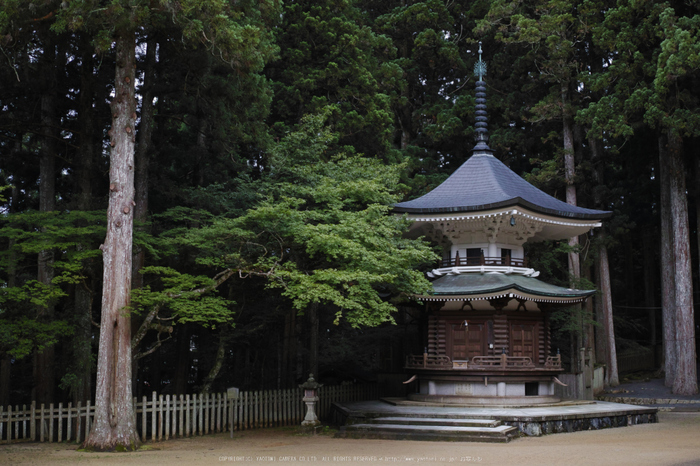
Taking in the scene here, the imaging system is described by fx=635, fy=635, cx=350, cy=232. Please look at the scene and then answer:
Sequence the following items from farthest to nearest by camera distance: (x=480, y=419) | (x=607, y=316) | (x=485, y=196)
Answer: (x=607, y=316) < (x=485, y=196) < (x=480, y=419)

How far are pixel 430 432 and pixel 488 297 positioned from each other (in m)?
4.64

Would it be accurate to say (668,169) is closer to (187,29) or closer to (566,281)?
(566,281)

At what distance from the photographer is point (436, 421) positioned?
14461 mm

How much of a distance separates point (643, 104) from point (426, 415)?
13636 millimetres

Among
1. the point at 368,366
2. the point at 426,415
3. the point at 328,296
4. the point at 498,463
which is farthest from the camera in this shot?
the point at 368,366

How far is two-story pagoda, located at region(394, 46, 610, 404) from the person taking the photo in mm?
17531

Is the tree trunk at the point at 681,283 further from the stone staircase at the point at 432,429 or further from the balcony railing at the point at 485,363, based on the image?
the stone staircase at the point at 432,429

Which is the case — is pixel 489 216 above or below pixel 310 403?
above

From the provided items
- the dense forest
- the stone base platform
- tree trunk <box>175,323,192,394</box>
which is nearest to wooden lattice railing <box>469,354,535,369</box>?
the stone base platform

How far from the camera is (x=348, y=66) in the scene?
22.5m

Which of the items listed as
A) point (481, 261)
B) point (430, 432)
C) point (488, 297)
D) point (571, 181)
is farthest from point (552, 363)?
point (571, 181)

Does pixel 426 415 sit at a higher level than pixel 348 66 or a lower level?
lower

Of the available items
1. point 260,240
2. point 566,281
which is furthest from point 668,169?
point 260,240

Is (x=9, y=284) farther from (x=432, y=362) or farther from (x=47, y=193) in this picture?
(x=432, y=362)
